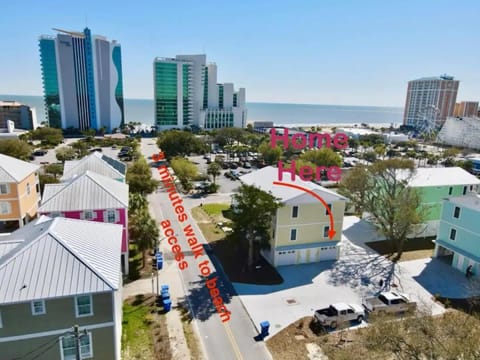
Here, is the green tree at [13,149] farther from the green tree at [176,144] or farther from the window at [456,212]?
the window at [456,212]

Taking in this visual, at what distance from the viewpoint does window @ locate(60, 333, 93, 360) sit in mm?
16375

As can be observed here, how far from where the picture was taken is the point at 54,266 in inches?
639

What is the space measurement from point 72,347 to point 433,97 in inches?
7979

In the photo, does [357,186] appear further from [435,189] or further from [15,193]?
[15,193]

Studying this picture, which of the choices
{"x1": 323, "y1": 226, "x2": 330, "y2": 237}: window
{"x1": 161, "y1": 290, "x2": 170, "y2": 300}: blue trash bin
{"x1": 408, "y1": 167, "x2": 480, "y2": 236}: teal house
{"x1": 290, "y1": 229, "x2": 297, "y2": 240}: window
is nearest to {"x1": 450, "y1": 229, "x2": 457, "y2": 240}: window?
{"x1": 408, "y1": 167, "x2": 480, "y2": 236}: teal house

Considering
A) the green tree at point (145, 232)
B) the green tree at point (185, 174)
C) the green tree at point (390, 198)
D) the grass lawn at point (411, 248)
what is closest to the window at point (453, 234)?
the green tree at point (390, 198)

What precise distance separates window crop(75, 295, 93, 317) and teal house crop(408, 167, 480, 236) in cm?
3497

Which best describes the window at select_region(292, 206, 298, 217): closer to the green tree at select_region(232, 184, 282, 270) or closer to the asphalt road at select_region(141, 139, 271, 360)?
the green tree at select_region(232, 184, 282, 270)

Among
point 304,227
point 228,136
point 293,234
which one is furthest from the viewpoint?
point 228,136

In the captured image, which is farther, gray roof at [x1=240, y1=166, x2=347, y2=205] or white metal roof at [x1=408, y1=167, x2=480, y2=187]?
white metal roof at [x1=408, y1=167, x2=480, y2=187]

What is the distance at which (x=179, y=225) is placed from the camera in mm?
40406

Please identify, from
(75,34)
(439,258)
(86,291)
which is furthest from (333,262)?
(75,34)

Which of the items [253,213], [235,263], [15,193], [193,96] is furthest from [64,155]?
[193,96]

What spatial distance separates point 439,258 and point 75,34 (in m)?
131
